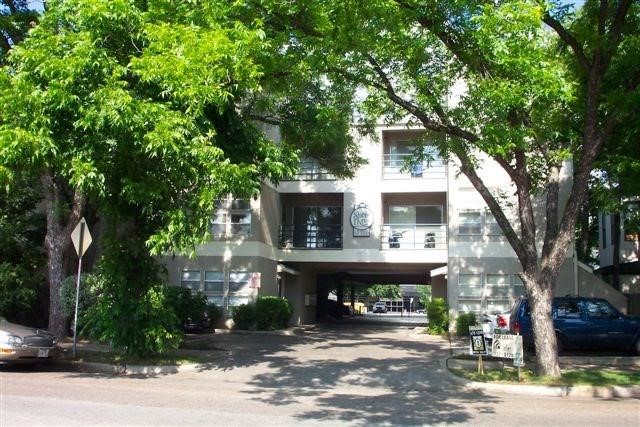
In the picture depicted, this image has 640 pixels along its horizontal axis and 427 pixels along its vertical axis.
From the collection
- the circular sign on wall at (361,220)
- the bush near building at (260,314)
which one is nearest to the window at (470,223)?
the circular sign on wall at (361,220)

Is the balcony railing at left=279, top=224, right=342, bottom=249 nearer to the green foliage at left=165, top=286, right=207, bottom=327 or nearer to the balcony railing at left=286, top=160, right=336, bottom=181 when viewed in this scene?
the balcony railing at left=286, top=160, right=336, bottom=181

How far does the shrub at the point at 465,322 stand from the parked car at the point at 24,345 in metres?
15.4

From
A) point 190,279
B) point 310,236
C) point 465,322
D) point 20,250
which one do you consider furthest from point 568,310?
point 20,250

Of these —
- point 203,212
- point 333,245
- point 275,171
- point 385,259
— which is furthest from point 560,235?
point 333,245

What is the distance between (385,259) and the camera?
2773 cm

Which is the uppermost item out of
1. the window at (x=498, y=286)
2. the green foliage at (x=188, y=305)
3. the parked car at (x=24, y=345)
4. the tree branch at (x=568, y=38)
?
the tree branch at (x=568, y=38)

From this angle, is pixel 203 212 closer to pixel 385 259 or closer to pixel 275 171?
pixel 275 171

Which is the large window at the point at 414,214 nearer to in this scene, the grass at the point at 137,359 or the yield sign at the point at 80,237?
the grass at the point at 137,359

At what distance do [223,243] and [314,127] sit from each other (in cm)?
980

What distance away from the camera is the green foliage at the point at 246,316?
2500 cm

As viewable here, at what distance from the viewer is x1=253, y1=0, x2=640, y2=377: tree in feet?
35.2

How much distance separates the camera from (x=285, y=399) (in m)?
10.4

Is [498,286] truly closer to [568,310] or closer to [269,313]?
[568,310]

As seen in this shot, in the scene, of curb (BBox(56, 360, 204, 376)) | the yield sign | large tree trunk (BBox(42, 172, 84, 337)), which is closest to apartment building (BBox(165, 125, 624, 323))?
large tree trunk (BBox(42, 172, 84, 337))
